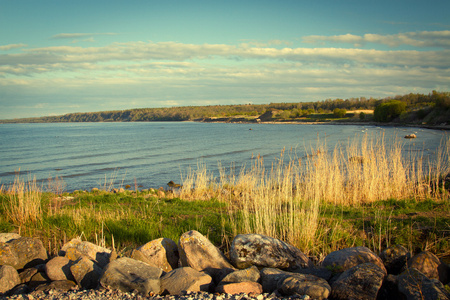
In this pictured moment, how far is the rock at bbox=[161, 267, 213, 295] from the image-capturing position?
457 cm

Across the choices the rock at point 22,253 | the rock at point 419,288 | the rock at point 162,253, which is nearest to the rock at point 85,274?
the rock at point 162,253

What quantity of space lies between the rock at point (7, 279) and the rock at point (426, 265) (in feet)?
20.6

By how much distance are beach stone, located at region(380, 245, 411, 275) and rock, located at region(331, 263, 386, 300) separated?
122 centimetres

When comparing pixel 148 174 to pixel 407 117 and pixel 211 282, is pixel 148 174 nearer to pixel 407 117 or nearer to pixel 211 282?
pixel 211 282

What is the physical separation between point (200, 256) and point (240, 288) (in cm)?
125

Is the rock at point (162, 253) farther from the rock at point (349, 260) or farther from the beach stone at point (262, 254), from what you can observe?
the rock at point (349, 260)

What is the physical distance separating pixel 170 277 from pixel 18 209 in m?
5.78

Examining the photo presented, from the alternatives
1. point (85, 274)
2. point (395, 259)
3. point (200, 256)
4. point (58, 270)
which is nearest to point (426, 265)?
point (395, 259)

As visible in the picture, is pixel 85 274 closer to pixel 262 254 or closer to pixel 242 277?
pixel 242 277

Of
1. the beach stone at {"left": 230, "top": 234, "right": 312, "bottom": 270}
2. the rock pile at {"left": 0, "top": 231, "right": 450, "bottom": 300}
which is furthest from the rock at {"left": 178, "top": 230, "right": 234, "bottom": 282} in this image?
the beach stone at {"left": 230, "top": 234, "right": 312, "bottom": 270}

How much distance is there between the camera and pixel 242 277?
4750 millimetres

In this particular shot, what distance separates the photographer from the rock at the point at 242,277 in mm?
4711

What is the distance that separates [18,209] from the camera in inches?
328

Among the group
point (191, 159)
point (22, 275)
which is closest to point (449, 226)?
point (22, 275)
